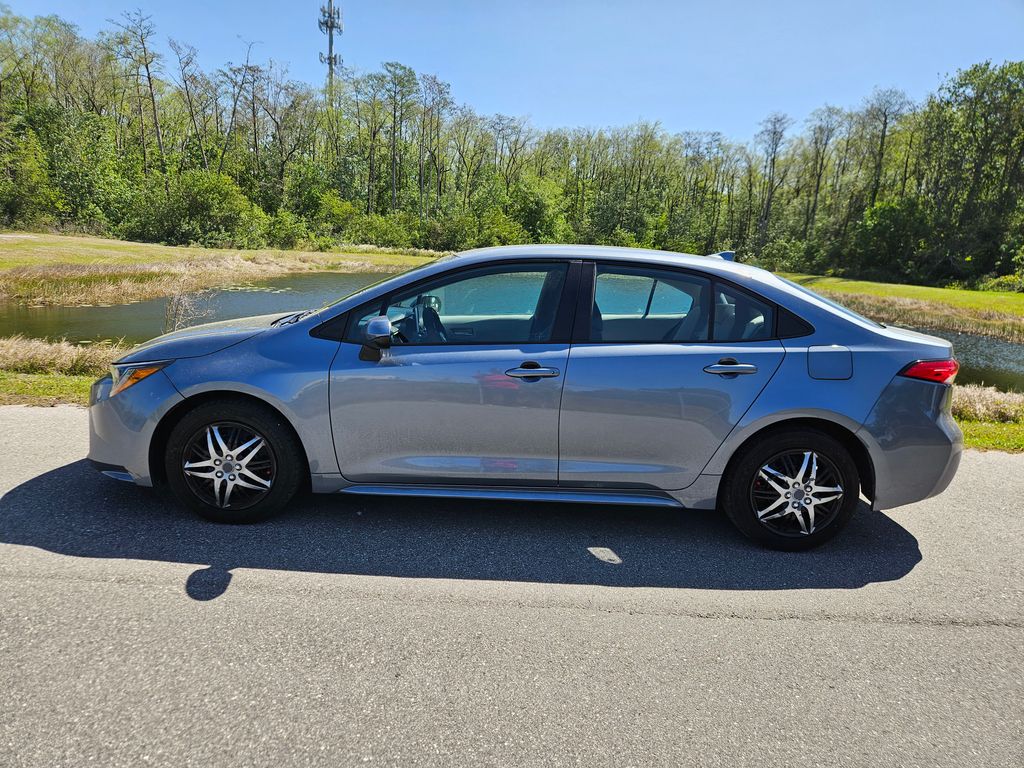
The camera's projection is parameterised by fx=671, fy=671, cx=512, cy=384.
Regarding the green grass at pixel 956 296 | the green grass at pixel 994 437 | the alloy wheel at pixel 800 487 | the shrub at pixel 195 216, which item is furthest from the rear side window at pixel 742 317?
the shrub at pixel 195 216

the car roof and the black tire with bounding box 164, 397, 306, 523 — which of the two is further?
the car roof

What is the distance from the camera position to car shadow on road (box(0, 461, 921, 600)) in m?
3.51

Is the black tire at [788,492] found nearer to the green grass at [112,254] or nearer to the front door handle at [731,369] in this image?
the front door handle at [731,369]

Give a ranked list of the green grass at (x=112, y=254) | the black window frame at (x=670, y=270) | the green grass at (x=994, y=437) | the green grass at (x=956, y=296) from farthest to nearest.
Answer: the green grass at (x=956, y=296) < the green grass at (x=112, y=254) < the green grass at (x=994, y=437) < the black window frame at (x=670, y=270)

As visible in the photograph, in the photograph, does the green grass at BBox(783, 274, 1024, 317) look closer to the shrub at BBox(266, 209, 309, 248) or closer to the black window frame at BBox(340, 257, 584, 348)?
the black window frame at BBox(340, 257, 584, 348)

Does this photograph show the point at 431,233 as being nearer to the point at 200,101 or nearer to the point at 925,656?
the point at 200,101

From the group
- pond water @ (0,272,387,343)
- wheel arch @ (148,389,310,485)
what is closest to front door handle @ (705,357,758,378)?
wheel arch @ (148,389,310,485)

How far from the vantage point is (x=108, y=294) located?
24.5m

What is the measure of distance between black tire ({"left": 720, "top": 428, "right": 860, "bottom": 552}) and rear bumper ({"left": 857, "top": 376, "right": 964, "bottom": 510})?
0.17 m

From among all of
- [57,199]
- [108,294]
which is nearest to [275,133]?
[57,199]

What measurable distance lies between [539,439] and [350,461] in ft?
3.62

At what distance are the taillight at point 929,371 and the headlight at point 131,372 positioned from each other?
423 cm

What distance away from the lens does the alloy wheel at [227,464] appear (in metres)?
3.87

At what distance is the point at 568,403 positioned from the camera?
3.74 metres
